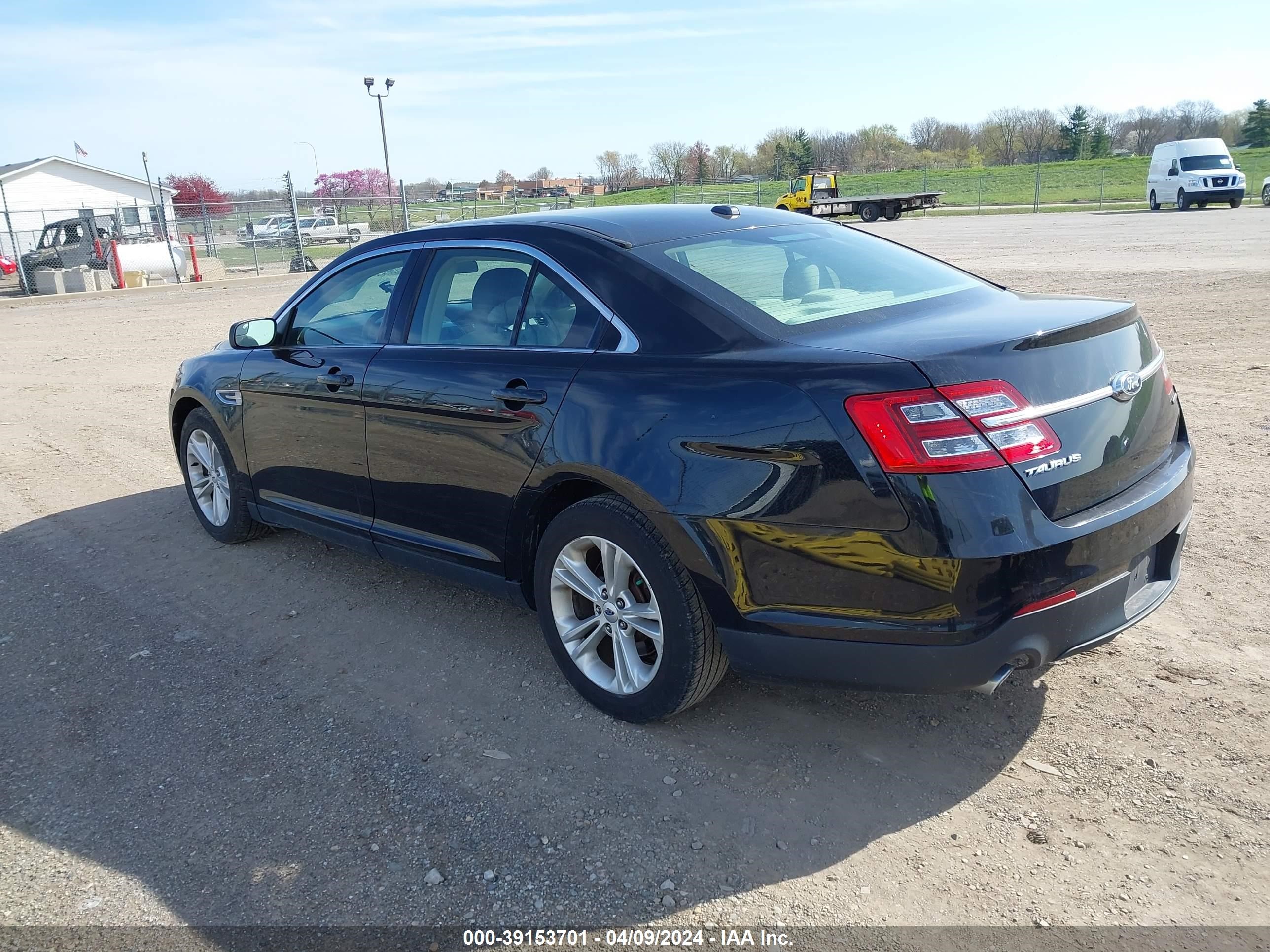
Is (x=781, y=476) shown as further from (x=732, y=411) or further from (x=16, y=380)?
(x=16, y=380)

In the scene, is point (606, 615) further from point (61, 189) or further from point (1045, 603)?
point (61, 189)

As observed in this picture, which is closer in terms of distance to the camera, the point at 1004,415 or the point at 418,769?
the point at 1004,415

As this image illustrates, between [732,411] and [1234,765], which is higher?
[732,411]

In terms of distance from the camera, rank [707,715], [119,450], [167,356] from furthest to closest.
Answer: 1. [167,356]
2. [119,450]
3. [707,715]

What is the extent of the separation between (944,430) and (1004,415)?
0.61 ft

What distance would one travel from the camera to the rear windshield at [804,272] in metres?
3.43

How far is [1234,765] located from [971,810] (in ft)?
2.75

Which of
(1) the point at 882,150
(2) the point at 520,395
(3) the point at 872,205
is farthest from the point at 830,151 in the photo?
(2) the point at 520,395

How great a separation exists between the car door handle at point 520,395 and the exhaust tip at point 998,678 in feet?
5.57

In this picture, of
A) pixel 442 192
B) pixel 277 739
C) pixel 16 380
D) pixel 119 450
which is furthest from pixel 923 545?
pixel 442 192

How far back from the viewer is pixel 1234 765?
3.05 m

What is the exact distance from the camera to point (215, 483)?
5727 millimetres

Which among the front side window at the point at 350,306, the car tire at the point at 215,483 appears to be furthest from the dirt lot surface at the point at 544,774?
the front side window at the point at 350,306

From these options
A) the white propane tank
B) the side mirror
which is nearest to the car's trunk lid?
the side mirror
